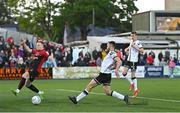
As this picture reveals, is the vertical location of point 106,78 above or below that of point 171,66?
above

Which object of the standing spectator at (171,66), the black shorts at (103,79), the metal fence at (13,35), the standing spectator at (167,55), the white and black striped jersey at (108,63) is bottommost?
the standing spectator at (171,66)

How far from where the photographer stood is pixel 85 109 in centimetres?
1493

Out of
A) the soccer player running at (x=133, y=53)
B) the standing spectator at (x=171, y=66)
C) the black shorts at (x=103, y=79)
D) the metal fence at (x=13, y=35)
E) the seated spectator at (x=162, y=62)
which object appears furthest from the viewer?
the seated spectator at (x=162, y=62)

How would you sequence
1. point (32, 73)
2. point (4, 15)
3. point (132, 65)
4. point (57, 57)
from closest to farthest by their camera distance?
1. point (32, 73)
2. point (132, 65)
3. point (57, 57)
4. point (4, 15)

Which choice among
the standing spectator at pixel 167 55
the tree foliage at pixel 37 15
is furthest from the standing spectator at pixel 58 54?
the tree foliage at pixel 37 15

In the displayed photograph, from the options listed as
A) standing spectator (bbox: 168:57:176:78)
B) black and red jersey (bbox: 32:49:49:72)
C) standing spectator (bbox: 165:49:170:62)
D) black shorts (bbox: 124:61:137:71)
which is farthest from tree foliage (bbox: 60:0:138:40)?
black and red jersey (bbox: 32:49:49:72)

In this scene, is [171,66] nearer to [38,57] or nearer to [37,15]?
[38,57]

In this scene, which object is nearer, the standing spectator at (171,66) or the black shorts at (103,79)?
the black shorts at (103,79)

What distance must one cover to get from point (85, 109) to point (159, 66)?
96.1ft

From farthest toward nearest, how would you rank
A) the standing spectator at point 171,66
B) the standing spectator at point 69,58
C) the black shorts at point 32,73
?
the standing spectator at point 171,66 < the standing spectator at point 69,58 < the black shorts at point 32,73

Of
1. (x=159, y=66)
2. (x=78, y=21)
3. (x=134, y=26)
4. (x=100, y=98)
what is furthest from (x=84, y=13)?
(x=100, y=98)

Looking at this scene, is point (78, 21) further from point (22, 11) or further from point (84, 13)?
point (22, 11)

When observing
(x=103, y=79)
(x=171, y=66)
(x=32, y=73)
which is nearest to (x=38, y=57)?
(x=32, y=73)

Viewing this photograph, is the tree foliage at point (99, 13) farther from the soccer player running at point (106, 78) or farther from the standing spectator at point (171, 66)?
the soccer player running at point (106, 78)
